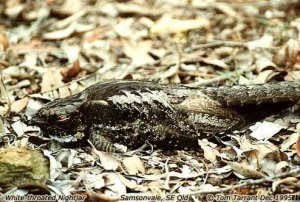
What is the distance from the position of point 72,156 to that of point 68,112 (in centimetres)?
32

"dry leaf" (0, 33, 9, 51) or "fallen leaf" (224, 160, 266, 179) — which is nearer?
"fallen leaf" (224, 160, 266, 179)

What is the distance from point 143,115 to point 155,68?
1671 mm

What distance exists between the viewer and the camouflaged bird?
142 inches

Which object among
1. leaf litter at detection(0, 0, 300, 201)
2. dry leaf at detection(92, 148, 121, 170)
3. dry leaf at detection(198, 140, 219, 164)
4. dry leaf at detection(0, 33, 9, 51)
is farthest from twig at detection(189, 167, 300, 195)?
dry leaf at detection(0, 33, 9, 51)

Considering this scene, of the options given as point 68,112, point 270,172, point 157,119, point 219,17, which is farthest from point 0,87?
point 219,17

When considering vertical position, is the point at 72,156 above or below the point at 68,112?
below

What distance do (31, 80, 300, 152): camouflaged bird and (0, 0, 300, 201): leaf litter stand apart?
0.11 metres

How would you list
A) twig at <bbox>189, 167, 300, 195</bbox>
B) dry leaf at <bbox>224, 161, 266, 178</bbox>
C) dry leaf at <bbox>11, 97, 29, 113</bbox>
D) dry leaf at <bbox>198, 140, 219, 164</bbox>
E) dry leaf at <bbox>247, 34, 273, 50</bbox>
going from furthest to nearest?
dry leaf at <bbox>247, 34, 273, 50</bbox> < dry leaf at <bbox>11, 97, 29, 113</bbox> < dry leaf at <bbox>198, 140, 219, 164</bbox> < dry leaf at <bbox>224, 161, 266, 178</bbox> < twig at <bbox>189, 167, 300, 195</bbox>

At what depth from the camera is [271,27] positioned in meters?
6.00

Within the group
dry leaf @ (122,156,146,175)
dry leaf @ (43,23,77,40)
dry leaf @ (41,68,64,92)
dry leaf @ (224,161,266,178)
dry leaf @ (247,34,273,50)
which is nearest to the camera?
dry leaf @ (224,161,266,178)

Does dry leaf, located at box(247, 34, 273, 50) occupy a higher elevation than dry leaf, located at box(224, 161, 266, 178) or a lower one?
higher

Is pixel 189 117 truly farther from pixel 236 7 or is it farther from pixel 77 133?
pixel 236 7

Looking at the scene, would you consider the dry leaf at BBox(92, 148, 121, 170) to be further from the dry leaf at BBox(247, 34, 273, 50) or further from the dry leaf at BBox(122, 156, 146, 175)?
the dry leaf at BBox(247, 34, 273, 50)

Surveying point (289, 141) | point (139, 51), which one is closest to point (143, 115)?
point (289, 141)
